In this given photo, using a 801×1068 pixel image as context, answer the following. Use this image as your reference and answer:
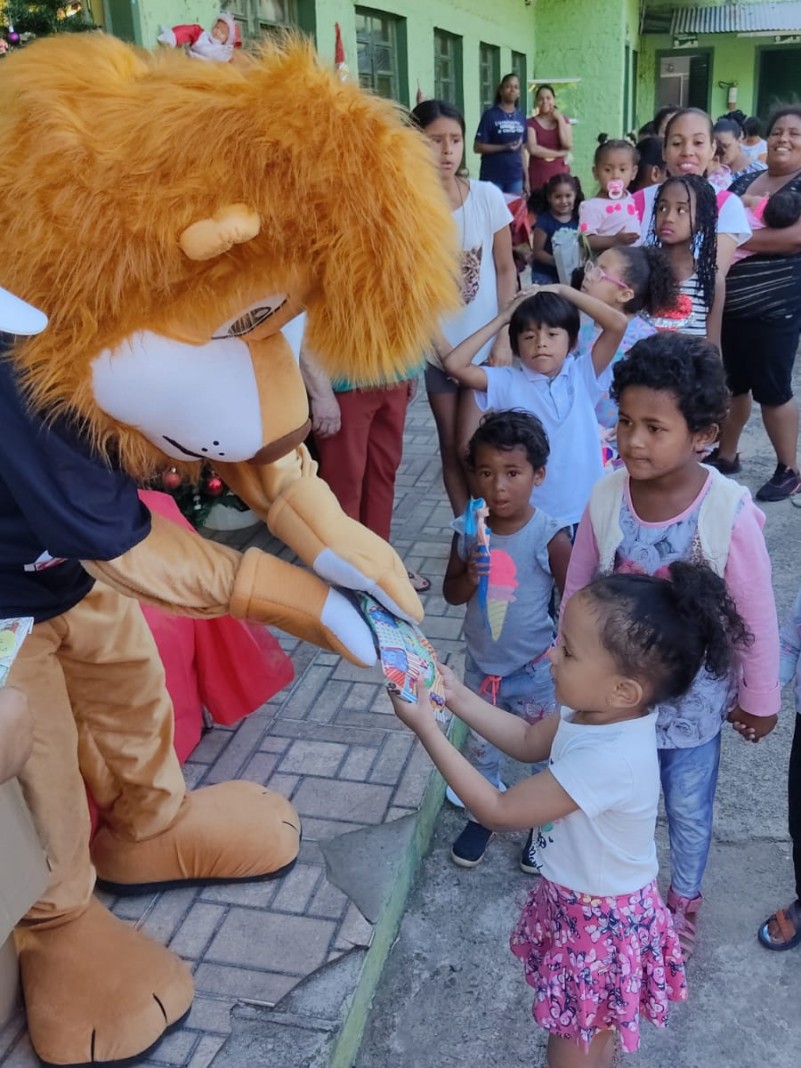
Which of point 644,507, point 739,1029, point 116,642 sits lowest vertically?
point 739,1029

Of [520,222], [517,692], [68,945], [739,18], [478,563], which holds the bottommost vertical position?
[68,945]

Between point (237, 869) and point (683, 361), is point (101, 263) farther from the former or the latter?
point (237, 869)

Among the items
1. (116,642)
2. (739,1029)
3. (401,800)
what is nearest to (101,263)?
(116,642)

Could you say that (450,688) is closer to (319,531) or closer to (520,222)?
(319,531)

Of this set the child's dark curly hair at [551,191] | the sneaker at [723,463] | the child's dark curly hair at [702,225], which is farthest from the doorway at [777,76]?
the child's dark curly hair at [702,225]

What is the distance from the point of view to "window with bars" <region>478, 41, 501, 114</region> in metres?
11.8

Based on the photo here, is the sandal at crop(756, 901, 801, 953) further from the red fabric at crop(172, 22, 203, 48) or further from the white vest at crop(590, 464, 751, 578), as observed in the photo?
the red fabric at crop(172, 22, 203, 48)

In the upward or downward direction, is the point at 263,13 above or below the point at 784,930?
above

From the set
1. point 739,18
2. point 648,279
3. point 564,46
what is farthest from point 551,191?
point 739,18

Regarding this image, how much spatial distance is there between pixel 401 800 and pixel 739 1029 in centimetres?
103

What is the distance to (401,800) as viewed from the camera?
105 inches

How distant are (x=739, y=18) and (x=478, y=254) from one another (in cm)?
2025

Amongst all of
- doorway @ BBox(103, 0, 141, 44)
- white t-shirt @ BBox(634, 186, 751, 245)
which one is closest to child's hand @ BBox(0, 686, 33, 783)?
white t-shirt @ BBox(634, 186, 751, 245)

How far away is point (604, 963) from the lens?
68.9 inches
